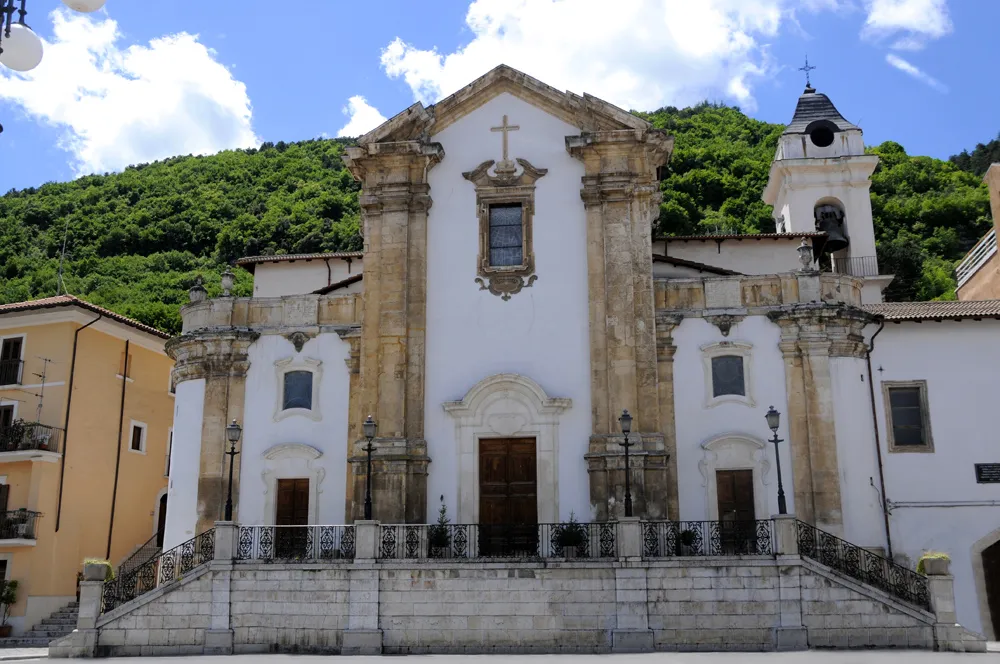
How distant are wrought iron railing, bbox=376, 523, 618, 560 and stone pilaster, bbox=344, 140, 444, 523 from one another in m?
1.60

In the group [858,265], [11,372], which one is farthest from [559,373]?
[11,372]

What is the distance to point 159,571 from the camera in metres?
25.4

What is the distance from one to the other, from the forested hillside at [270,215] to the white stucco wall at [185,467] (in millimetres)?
33209

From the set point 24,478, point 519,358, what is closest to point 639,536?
point 519,358

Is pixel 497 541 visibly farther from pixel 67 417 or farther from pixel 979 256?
pixel 979 256

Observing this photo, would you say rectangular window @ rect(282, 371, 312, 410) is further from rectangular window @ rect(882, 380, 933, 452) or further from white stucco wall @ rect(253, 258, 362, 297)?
rectangular window @ rect(882, 380, 933, 452)

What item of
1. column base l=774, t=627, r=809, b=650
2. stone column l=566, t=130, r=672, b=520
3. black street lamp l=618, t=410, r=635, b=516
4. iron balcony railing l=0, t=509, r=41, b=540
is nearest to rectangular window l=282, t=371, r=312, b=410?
stone column l=566, t=130, r=672, b=520

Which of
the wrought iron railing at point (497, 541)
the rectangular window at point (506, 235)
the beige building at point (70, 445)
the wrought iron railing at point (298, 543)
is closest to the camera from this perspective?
the wrought iron railing at point (497, 541)

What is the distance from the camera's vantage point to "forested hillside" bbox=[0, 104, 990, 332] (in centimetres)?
6769

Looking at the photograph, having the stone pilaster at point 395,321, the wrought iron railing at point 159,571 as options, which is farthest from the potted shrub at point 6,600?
the stone pilaster at point 395,321

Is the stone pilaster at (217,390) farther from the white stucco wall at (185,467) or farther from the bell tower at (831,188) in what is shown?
the bell tower at (831,188)

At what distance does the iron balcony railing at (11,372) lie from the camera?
3519 cm

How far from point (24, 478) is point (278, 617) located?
1532 cm

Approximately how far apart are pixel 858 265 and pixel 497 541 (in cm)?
2289
